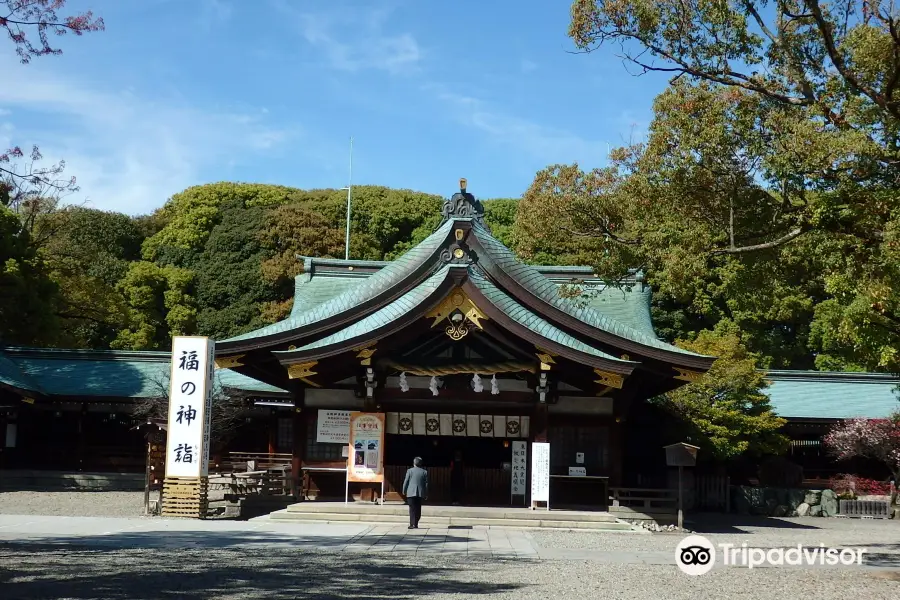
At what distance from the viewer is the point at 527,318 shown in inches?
824

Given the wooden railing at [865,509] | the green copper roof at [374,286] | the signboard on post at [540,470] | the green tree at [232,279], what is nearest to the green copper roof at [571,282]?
the green copper roof at [374,286]

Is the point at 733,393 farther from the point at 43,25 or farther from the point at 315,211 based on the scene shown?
the point at 315,211

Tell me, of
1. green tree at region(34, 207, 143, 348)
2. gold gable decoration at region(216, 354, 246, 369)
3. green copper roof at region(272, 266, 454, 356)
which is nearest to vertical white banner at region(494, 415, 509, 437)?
green copper roof at region(272, 266, 454, 356)

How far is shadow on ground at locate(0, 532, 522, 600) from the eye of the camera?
9.52m

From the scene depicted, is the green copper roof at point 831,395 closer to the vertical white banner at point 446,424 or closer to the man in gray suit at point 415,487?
the vertical white banner at point 446,424

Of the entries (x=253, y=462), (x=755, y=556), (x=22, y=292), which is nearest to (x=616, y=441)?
(x=755, y=556)

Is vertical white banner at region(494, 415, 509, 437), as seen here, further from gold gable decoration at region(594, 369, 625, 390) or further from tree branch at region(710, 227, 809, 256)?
tree branch at region(710, 227, 809, 256)

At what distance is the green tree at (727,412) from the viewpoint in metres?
24.8

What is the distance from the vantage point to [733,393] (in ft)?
84.4

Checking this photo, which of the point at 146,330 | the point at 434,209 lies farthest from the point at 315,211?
the point at 146,330

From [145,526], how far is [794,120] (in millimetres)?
12822

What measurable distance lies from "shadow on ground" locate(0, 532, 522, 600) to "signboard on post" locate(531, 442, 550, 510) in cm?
729

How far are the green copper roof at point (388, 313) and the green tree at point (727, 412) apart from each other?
308 inches

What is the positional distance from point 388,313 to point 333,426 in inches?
117
